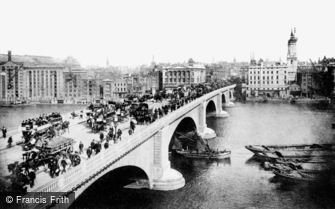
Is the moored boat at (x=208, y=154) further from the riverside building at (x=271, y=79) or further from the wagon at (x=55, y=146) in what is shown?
the riverside building at (x=271, y=79)

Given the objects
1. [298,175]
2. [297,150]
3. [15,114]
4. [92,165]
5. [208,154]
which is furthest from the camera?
[15,114]

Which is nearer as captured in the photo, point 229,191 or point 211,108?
point 229,191

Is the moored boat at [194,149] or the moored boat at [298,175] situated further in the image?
the moored boat at [194,149]

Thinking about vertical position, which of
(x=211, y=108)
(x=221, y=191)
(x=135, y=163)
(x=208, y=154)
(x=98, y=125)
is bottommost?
(x=221, y=191)

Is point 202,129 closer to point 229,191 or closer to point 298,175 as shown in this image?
point 298,175

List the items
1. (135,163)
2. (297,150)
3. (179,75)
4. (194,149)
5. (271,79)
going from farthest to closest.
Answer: (179,75) < (271,79) < (194,149) < (297,150) < (135,163)

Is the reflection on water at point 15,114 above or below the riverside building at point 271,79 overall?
below

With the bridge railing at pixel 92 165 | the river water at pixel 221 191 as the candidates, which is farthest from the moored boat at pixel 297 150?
the bridge railing at pixel 92 165

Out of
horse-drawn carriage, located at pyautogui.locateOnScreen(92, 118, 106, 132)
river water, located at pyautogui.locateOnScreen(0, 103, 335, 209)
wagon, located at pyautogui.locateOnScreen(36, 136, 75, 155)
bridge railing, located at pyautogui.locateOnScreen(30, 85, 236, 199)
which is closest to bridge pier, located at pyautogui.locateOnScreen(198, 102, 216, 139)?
river water, located at pyautogui.locateOnScreen(0, 103, 335, 209)

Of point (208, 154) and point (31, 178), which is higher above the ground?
point (31, 178)

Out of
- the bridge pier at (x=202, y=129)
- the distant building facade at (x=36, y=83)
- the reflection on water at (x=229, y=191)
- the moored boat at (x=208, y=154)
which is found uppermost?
the distant building facade at (x=36, y=83)

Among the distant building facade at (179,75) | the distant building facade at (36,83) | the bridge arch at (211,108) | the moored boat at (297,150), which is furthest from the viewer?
the distant building facade at (179,75)

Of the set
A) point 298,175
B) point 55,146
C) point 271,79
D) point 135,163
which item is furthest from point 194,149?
point 271,79
